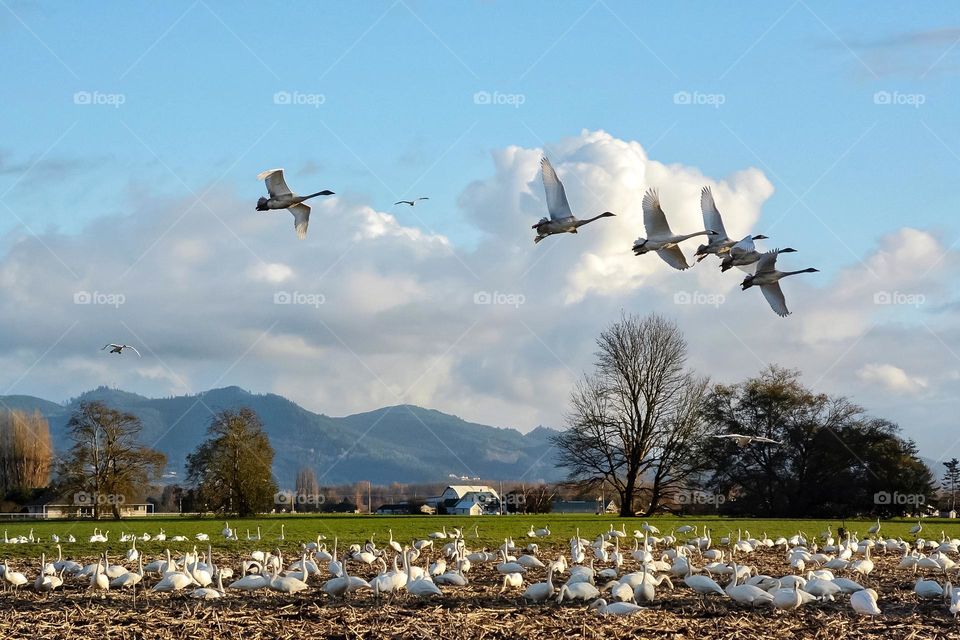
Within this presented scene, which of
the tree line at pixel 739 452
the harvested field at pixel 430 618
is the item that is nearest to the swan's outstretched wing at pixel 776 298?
the harvested field at pixel 430 618

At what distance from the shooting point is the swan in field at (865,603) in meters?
16.9

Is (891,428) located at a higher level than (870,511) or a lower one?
higher

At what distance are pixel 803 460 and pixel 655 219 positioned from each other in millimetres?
54966

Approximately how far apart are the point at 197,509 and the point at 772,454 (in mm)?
41024

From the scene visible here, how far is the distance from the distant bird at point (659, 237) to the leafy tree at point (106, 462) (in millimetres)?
60743

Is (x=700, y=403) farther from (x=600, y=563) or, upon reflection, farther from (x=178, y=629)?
(x=178, y=629)

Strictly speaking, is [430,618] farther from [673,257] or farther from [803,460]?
[803,460]

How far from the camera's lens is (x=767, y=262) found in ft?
78.1

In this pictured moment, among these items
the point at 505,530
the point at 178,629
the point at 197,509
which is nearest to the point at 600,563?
the point at 178,629

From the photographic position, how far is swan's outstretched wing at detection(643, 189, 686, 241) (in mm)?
23125

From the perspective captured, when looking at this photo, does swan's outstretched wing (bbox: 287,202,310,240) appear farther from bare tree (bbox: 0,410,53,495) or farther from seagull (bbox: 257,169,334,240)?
bare tree (bbox: 0,410,53,495)

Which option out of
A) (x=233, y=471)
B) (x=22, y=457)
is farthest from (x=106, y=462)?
(x=22, y=457)

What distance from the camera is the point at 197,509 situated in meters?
78.1

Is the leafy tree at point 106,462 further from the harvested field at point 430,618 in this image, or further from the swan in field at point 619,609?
the swan in field at point 619,609
